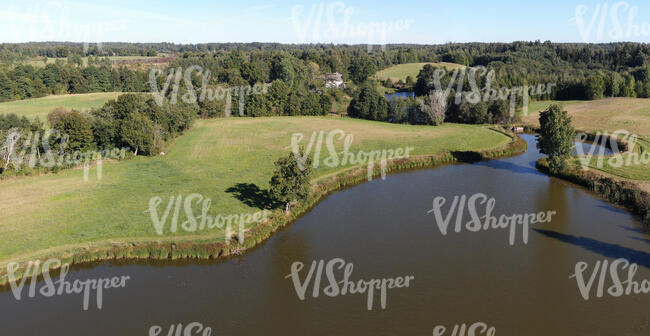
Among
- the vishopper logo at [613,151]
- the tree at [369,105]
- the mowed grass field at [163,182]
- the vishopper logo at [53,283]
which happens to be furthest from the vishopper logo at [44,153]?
the vishopper logo at [613,151]

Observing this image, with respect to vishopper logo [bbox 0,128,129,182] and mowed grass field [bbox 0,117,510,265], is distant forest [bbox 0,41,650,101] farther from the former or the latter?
vishopper logo [bbox 0,128,129,182]

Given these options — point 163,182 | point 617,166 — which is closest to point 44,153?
point 163,182

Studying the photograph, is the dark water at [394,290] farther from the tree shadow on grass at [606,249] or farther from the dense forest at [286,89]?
the dense forest at [286,89]

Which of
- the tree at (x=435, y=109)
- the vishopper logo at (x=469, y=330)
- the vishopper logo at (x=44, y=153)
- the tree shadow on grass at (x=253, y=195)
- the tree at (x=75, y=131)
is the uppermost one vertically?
the tree at (x=435, y=109)

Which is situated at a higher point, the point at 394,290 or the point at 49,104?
the point at 49,104

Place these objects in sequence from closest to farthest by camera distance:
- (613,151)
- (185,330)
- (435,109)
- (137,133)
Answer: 1. (185,330)
2. (137,133)
3. (613,151)
4. (435,109)

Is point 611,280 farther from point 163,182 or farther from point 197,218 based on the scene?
point 163,182

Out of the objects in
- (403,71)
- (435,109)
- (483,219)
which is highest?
(403,71)

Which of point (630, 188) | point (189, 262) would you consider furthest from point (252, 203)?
point (630, 188)
